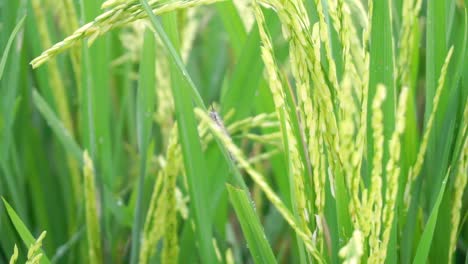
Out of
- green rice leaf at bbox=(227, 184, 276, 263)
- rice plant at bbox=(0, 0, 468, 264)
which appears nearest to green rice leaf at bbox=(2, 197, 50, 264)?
rice plant at bbox=(0, 0, 468, 264)

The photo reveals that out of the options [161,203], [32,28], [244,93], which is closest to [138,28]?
Result: [32,28]

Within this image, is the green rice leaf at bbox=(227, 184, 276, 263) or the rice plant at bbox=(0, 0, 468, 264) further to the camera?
the green rice leaf at bbox=(227, 184, 276, 263)

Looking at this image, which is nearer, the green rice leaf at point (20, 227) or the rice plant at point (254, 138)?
the rice plant at point (254, 138)

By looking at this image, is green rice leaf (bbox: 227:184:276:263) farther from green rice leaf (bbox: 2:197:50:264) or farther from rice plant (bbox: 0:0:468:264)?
green rice leaf (bbox: 2:197:50:264)

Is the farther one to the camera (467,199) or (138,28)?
(138,28)

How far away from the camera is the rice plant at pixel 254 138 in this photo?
609mm

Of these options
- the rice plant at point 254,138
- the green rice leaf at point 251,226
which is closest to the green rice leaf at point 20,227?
the rice plant at point 254,138

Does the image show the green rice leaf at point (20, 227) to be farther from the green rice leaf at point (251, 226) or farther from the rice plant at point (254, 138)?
the green rice leaf at point (251, 226)

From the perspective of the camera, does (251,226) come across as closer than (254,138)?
Yes

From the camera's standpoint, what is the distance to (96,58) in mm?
1045

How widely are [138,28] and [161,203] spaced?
447 millimetres

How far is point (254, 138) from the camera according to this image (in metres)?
0.97

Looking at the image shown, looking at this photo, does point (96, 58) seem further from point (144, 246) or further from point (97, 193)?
point (144, 246)

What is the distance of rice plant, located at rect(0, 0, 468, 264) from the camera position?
0.61 metres
